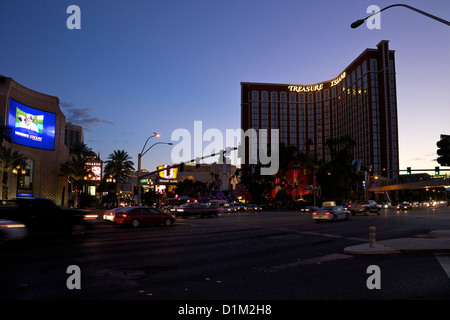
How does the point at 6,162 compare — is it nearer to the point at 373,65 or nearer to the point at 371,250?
the point at 371,250

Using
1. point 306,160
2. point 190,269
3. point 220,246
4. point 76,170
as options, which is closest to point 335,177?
point 306,160

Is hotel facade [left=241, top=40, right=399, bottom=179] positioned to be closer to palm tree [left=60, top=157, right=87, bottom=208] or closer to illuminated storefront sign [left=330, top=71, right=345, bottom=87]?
illuminated storefront sign [left=330, top=71, right=345, bottom=87]

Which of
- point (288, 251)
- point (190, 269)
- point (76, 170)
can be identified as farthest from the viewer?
point (76, 170)

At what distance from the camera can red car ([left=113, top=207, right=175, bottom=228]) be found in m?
23.8

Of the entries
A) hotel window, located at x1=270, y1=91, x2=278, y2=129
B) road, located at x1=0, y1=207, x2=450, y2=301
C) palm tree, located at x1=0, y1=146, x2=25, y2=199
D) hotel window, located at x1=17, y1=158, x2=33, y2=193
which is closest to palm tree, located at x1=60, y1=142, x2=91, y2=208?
hotel window, located at x1=17, y1=158, x2=33, y2=193

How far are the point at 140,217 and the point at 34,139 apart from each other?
4682 cm

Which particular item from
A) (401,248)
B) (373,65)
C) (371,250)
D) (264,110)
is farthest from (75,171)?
(373,65)

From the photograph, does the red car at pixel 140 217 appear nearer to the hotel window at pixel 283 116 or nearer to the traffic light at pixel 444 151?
the traffic light at pixel 444 151

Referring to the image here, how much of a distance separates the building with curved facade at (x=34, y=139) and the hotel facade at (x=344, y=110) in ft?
284

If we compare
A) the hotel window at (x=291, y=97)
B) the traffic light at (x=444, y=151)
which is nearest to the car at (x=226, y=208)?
the traffic light at (x=444, y=151)

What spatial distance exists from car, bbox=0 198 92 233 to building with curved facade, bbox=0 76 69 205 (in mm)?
40867

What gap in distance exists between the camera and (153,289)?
7297 mm
